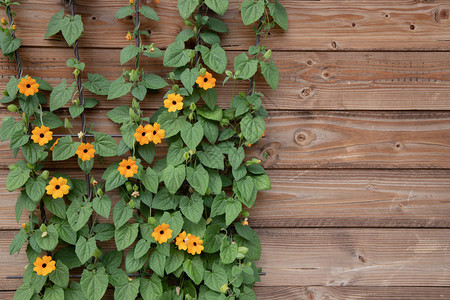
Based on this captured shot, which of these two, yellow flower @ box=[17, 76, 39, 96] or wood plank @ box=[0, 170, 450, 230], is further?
wood plank @ box=[0, 170, 450, 230]

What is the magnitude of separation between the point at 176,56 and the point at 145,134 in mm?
253

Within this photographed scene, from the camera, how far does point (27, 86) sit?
1115 mm

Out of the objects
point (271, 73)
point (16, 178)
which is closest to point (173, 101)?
point (271, 73)

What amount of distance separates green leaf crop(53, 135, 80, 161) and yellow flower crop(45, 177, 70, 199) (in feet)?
0.22

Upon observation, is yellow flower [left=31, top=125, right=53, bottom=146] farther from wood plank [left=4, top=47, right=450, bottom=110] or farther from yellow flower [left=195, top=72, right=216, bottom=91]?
yellow flower [left=195, top=72, right=216, bottom=91]

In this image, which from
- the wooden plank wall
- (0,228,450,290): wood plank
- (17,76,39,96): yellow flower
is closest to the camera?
(17,76,39,96): yellow flower

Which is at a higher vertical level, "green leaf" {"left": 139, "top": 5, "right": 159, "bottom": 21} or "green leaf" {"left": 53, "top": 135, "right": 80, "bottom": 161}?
"green leaf" {"left": 139, "top": 5, "right": 159, "bottom": 21}

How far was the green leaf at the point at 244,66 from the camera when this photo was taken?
115 centimetres

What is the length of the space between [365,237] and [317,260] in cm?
19

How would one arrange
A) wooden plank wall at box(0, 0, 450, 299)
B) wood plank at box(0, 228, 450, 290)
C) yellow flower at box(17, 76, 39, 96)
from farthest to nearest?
wood plank at box(0, 228, 450, 290) → wooden plank wall at box(0, 0, 450, 299) → yellow flower at box(17, 76, 39, 96)

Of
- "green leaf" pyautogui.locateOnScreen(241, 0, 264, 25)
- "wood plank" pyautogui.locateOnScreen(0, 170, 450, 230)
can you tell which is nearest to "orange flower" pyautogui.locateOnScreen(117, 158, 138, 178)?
"wood plank" pyautogui.locateOnScreen(0, 170, 450, 230)

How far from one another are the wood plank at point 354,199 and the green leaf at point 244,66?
344 mm

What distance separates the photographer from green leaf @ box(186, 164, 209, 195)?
1.16 meters

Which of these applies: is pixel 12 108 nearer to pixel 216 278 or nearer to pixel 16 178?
pixel 16 178
